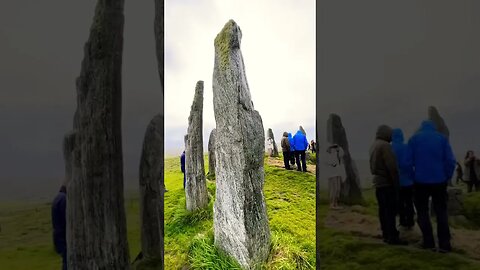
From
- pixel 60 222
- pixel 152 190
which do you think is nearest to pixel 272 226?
pixel 152 190

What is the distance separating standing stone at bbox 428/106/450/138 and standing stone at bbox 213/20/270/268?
3.16 metres

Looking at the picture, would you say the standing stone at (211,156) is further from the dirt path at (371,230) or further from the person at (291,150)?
the dirt path at (371,230)

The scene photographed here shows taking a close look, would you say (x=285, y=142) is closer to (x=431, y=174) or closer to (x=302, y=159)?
(x=302, y=159)

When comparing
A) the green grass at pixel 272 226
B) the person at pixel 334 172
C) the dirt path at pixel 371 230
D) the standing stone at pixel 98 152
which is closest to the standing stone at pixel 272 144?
the green grass at pixel 272 226

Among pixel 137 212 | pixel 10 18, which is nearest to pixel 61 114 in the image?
pixel 10 18

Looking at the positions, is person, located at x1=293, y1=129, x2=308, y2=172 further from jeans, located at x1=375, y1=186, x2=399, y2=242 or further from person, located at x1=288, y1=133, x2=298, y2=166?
jeans, located at x1=375, y1=186, x2=399, y2=242

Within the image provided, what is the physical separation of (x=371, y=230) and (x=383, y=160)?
2.91ft

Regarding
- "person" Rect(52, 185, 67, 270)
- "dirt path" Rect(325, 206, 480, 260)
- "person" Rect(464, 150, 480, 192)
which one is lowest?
"dirt path" Rect(325, 206, 480, 260)

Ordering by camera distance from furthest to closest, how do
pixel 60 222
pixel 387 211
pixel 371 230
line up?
pixel 371 230 < pixel 387 211 < pixel 60 222

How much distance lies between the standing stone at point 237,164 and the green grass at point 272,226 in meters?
0.36

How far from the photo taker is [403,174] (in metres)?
4.27

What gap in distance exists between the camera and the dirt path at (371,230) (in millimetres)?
4078

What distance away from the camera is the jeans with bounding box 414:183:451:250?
415 cm

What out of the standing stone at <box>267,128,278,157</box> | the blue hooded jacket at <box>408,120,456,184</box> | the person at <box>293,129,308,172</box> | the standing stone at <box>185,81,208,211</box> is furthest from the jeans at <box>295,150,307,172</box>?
the blue hooded jacket at <box>408,120,456,184</box>
